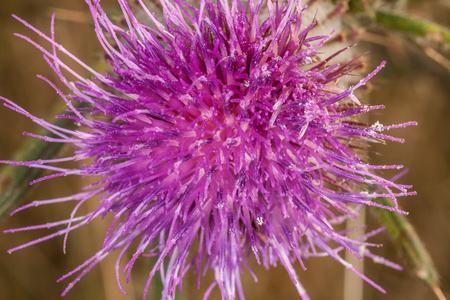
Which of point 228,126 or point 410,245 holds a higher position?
point 228,126

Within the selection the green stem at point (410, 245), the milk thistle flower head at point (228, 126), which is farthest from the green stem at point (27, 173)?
the green stem at point (410, 245)

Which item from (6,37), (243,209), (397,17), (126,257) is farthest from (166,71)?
(6,37)

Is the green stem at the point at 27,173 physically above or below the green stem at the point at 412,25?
below

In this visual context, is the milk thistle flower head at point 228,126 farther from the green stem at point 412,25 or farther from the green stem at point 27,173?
the green stem at point 412,25

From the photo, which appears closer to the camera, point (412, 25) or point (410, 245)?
point (410, 245)

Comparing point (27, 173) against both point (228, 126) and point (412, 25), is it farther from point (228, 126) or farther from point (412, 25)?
point (412, 25)

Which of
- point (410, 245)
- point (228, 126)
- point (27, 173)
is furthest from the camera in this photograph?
point (27, 173)

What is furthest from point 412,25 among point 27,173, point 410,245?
point 27,173

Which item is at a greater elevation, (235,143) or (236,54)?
(236,54)

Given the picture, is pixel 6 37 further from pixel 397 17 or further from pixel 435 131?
pixel 435 131

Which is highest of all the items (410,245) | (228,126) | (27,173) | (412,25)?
(412,25)

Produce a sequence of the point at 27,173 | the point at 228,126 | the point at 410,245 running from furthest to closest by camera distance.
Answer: the point at 27,173
the point at 410,245
the point at 228,126
